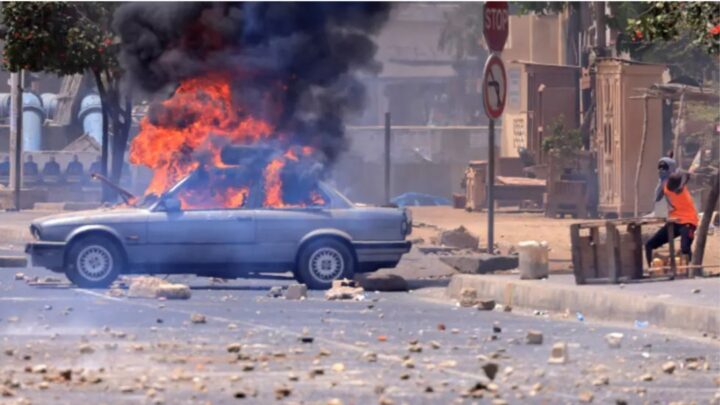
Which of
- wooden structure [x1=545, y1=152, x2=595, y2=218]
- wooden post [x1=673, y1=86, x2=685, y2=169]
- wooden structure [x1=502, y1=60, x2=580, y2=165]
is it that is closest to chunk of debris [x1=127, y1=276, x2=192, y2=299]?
wooden post [x1=673, y1=86, x2=685, y2=169]

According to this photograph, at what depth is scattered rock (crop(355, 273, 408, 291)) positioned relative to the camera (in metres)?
18.4

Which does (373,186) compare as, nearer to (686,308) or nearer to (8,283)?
(8,283)

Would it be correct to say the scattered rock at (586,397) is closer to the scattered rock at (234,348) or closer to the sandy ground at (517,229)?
the scattered rock at (234,348)

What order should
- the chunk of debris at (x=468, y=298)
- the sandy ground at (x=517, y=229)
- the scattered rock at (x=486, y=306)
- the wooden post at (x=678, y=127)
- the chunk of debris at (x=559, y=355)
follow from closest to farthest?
the chunk of debris at (x=559, y=355), the scattered rock at (x=486, y=306), the chunk of debris at (x=468, y=298), the sandy ground at (x=517, y=229), the wooden post at (x=678, y=127)

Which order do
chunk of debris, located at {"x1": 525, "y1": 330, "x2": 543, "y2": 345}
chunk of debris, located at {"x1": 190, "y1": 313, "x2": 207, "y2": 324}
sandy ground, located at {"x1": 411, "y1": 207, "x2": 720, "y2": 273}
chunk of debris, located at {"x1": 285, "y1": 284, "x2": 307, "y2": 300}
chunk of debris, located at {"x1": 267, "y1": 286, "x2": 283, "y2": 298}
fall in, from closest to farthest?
chunk of debris, located at {"x1": 525, "y1": 330, "x2": 543, "y2": 345} < chunk of debris, located at {"x1": 190, "y1": 313, "x2": 207, "y2": 324} < chunk of debris, located at {"x1": 285, "y1": 284, "x2": 307, "y2": 300} < chunk of debris, located at {"x1": 267, "y1": 286, "x2": 283, "y2": 298} < sandy ground, located at {"x1": 411, "y1": 207, "x2": 720, "y2": 273}

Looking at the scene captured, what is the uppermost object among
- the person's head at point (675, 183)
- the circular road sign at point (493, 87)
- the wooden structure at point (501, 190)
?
the circular road sign at point (493, 87)

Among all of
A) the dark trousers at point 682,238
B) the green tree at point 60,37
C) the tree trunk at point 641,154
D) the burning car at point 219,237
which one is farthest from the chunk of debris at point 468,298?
the tree trunk at point 641,154

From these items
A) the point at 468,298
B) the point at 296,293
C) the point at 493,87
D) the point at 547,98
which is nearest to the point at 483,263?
the point at 493,87

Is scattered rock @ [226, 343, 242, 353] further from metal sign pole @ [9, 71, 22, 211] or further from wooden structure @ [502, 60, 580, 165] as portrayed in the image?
wooden structure @ [502, 60, 580, 165]

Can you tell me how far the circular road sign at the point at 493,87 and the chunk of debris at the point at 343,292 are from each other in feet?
11.1

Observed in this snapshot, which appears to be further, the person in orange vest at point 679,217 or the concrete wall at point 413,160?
the concrete wall at point 413,160

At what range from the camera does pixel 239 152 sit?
1895cm

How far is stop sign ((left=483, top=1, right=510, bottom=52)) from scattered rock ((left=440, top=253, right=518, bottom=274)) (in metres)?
2.52

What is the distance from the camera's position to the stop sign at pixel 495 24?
782 inches
